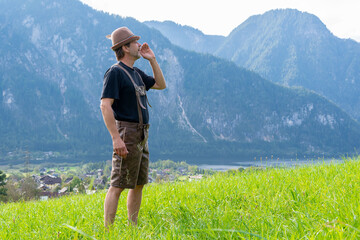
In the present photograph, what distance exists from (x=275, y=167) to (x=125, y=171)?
12.9 feet

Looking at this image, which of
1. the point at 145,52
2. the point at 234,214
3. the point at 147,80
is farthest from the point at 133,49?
the point at 234,214

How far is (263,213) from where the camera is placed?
339 centimetres

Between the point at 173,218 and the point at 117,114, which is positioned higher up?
the point at 117,114

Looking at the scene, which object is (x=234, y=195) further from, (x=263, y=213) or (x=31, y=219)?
(x=31, y=219)

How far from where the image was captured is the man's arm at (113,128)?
3871 mm

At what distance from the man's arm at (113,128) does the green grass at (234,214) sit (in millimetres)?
850

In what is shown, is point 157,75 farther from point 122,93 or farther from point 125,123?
point 125,123

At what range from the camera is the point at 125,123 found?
4094 mm

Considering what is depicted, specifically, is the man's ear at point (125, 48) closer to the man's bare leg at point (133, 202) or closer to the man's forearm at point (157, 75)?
the man's forearm at point (157, 75)

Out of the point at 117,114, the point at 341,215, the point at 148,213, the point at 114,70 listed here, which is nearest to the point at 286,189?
the point at 341,215

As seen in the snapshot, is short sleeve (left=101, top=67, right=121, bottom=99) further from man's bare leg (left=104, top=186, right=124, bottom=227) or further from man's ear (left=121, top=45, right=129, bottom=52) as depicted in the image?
man's bare leg (left=104, top=186, right=124, bottom=227)

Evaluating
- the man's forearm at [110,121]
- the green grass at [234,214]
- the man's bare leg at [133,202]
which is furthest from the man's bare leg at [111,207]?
the man's forearm at [110,121]

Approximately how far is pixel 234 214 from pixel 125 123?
5.46ft

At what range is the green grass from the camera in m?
2.80
